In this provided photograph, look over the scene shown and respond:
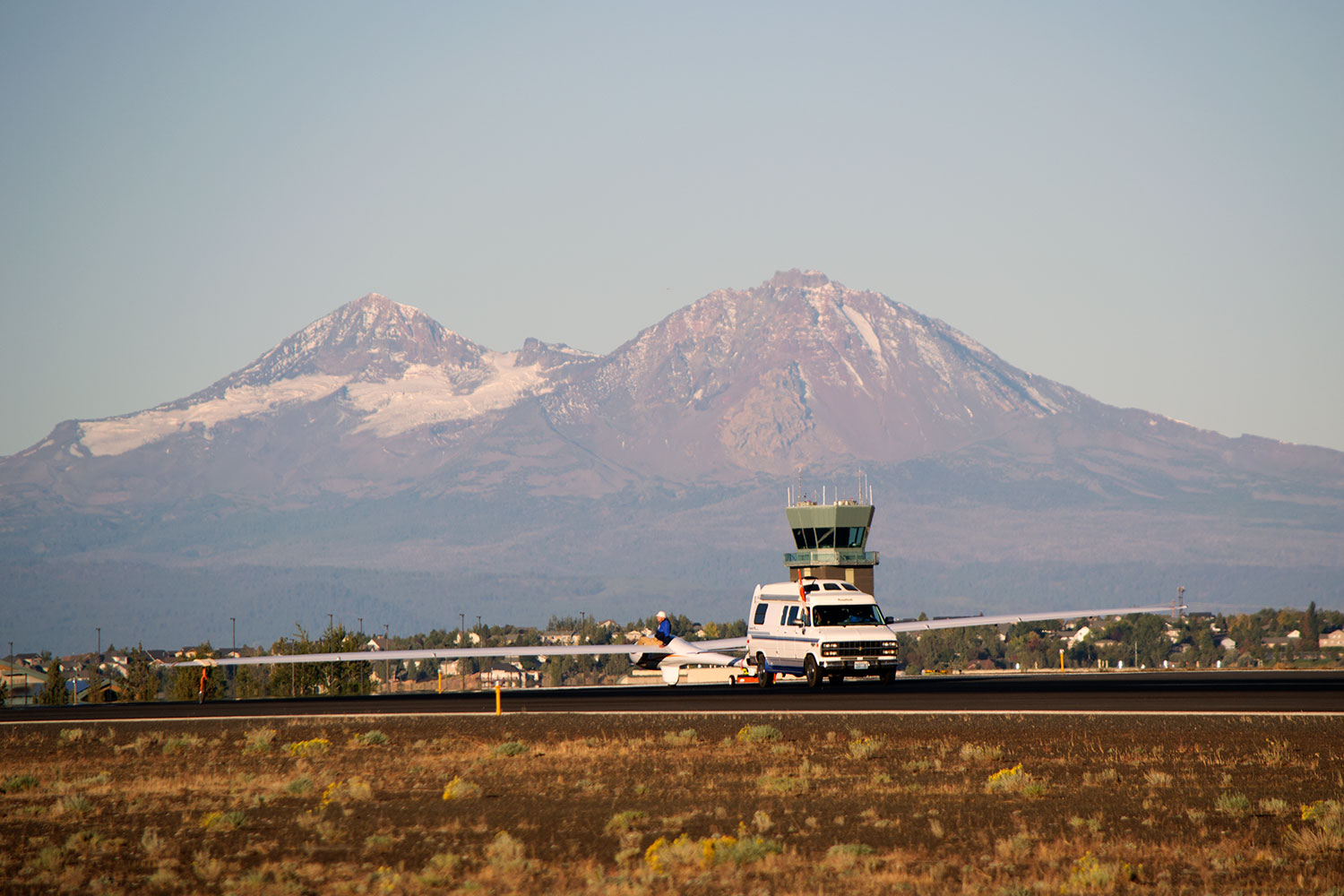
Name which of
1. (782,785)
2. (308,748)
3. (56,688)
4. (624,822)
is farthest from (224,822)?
(56,688)

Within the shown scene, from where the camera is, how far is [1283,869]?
15.9m

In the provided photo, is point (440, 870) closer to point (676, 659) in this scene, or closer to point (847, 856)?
point (847, 856)

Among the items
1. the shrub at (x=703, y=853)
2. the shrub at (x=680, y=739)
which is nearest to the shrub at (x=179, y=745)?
the shrub at (x=680, y=739)

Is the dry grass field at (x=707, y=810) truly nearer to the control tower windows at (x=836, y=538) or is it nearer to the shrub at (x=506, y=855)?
the shrub at (x=506, y=855)

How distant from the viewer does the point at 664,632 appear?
52250mm

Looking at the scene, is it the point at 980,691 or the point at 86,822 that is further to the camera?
the point at 980,691

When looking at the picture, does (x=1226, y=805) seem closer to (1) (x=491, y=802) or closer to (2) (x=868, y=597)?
(1) (x=491, y=802)

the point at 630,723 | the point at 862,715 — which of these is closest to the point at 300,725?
the point at 630,723

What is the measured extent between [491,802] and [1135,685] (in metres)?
31.1

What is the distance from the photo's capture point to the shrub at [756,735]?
2836cm

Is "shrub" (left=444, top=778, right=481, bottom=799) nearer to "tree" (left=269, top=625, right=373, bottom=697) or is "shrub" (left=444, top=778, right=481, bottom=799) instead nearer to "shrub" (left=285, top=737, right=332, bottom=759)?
"shrub" (left=285, top=737, right=332, bottom=759)

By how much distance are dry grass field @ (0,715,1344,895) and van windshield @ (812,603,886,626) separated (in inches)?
420

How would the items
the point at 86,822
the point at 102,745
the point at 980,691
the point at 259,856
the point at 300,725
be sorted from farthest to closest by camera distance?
the point at 980,691, the point at 300,725, the point at 102,745, the point at 86,822, the point at 259,856

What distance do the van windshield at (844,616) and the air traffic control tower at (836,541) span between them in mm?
52060
